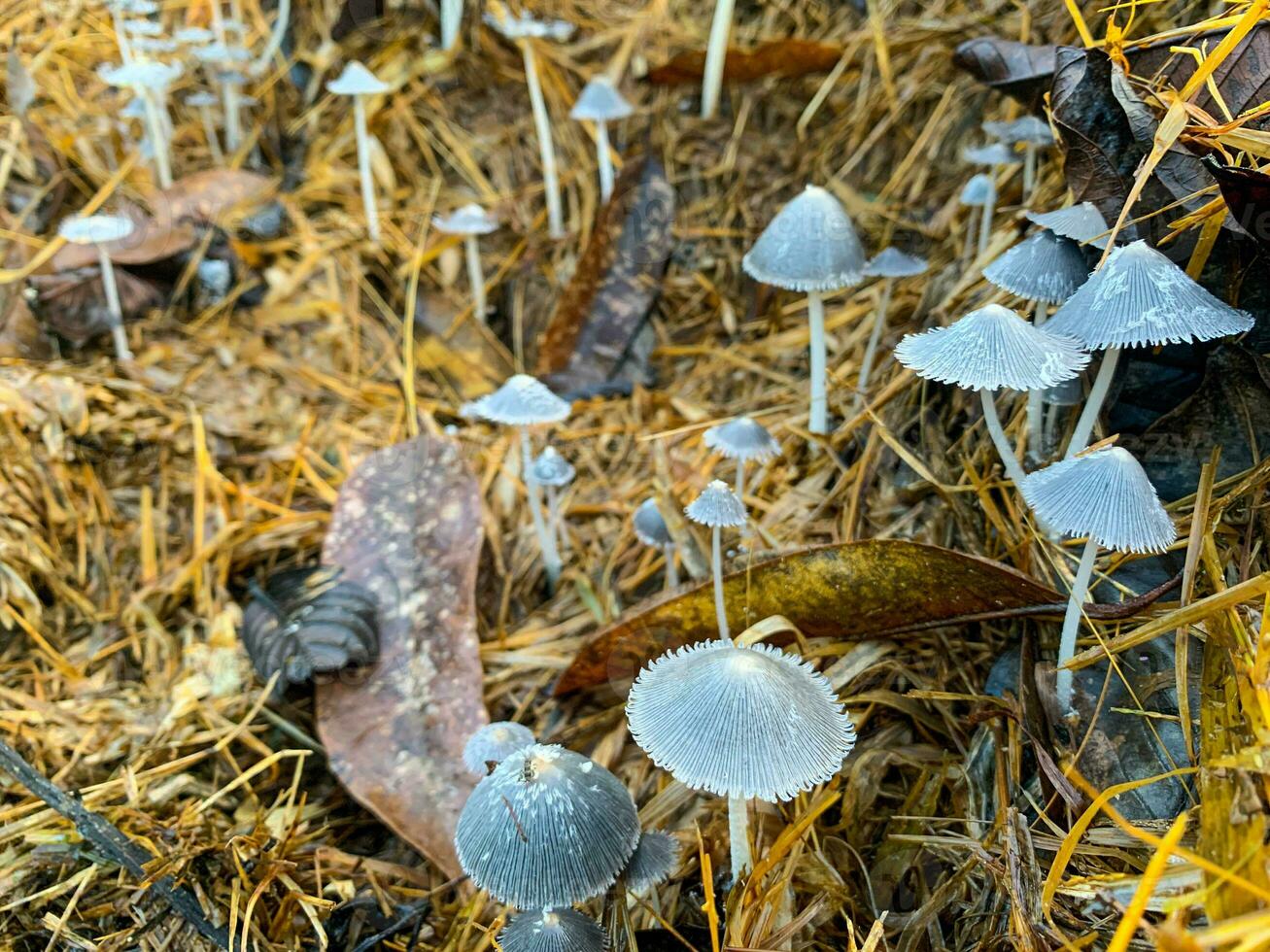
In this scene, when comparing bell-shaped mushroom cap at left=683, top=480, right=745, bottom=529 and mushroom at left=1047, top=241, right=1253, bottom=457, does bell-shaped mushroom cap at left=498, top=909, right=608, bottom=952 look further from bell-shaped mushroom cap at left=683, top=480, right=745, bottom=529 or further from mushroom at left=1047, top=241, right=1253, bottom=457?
mushroom at left=1047, top=241, right=1253, bottom=457

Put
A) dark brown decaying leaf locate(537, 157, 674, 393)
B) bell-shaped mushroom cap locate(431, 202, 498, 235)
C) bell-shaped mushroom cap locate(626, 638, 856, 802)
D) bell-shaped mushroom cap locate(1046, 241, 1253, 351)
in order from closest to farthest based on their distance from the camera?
bell-shaped mushroom cap locate(626, 638, 856, 802)
bell-shaped mushroom cap locate(1046, 241, 1253, 351)
dark brown decaying leaf locate(537, 157, 674, 393)
bell-shaped mushroom cap locate(431, 202, 498, 235)

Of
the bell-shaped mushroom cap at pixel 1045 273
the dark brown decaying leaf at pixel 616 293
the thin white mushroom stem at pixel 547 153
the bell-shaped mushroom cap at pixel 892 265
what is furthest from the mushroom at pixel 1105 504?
the thin white mushroom stem at pixel 547 153

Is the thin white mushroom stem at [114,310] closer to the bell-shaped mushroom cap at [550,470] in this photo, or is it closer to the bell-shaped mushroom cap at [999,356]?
the bell-shaped mushroom cap at [550,470]

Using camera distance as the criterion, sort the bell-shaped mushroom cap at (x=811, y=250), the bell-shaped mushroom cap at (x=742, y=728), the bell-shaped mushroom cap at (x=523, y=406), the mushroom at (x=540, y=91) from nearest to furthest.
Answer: the bell-shaped mushroom cap at (x=742, y=728) → the bell-shaped mushroom cap at (x=811, y=250) → the bell-shaped mushroom cap at (x=523, y=406) → the mushroom at (x=540, y=91)

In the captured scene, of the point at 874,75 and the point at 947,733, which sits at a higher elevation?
the point at 874,75

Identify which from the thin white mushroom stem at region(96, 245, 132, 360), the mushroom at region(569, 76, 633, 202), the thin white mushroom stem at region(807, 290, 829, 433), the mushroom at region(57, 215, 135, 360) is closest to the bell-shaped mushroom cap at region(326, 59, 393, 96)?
the mushroom at region(569, 76, 633, 202)

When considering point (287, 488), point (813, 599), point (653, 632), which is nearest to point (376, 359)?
point (287, 488)

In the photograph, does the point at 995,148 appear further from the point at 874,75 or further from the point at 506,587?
the point at 506,587
